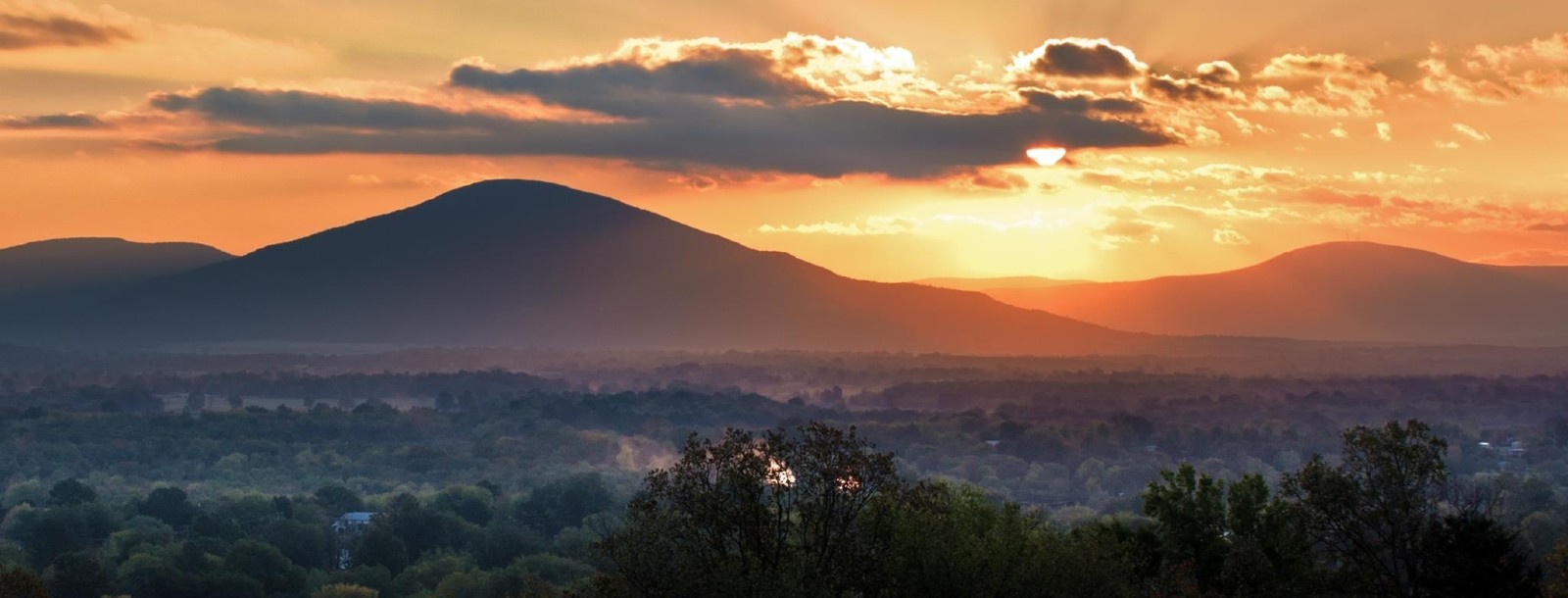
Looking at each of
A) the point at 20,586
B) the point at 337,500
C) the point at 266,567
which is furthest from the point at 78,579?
the point at 337,500

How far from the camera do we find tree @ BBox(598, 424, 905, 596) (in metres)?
48.5

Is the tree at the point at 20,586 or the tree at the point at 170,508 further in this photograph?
the tree at the point at 170,508

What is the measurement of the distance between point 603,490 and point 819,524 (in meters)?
119

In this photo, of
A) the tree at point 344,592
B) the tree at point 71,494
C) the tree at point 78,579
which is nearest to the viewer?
the tree at point 344,592

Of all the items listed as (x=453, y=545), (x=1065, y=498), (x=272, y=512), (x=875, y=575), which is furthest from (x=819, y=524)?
(x=1065, y=498)

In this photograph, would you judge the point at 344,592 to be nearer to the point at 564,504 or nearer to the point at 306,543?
the point at 306,543

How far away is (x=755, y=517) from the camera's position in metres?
49.6

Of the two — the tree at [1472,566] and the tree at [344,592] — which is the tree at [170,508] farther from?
the tree at [1472,566]

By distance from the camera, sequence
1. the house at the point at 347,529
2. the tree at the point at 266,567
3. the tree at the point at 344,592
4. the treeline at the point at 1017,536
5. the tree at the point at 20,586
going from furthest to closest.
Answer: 1. the house at the point at 347,529
2. the tree at the point at 266,567
3. the tree at the point at 344,592
4. the tree at the point at 20,586
5. the treeline at the point at 1017,536

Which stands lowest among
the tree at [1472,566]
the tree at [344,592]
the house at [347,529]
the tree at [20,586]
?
the house at [347,529]

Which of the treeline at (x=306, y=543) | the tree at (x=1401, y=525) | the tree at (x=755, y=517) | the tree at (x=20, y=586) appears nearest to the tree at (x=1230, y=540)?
the tree at (x=1401, y=525)

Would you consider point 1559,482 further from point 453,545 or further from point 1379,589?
point 1379,589

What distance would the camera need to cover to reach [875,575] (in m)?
50.3

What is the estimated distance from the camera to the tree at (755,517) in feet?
159
